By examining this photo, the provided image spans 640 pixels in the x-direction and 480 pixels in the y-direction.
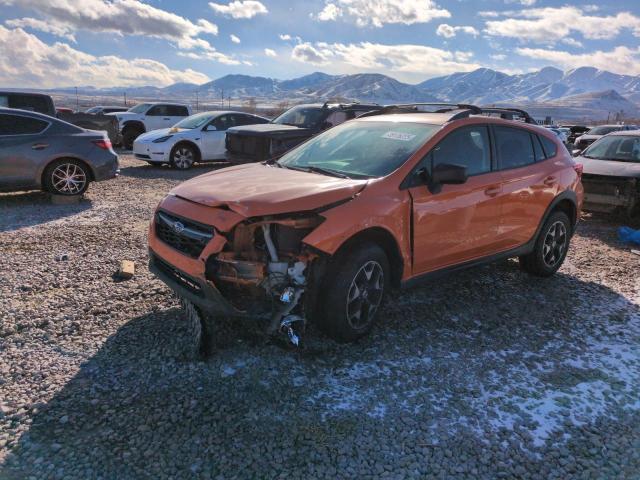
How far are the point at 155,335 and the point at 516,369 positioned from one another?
2.77m

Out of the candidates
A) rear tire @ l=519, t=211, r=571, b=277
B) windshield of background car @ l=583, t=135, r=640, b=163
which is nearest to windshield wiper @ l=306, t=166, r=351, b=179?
rear tire @ l=519, t=211, r=571, b=277

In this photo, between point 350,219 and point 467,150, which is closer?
point 350,219

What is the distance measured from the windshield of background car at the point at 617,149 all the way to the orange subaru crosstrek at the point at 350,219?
490 centimetres

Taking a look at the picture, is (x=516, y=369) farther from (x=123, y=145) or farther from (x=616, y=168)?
(x=123, y=145)

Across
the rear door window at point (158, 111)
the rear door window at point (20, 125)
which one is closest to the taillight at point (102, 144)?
the rear door window at point (20, 125)

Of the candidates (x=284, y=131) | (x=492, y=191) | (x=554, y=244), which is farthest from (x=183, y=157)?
(x=492, y=191)

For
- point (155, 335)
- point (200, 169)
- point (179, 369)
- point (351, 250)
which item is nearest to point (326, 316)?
point (351, 250)

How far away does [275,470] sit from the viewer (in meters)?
→ 2.57

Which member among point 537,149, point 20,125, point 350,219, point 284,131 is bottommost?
point 350,219

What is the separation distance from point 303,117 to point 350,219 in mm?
8338

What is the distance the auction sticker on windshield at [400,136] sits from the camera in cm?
433

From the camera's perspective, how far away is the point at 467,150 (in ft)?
15.0

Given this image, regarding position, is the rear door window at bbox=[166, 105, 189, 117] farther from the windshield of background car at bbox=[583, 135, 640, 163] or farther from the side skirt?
the side skirt

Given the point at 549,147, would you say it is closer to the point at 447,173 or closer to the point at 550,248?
the point at 550,248
